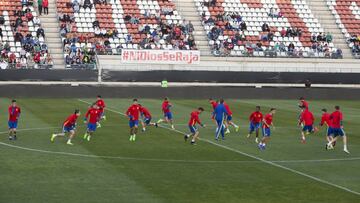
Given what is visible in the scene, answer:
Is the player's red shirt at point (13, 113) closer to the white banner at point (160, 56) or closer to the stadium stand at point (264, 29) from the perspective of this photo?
the white banner at point (160, 56)

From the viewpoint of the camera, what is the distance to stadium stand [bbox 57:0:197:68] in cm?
6644

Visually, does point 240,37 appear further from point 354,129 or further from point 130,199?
point 130,199

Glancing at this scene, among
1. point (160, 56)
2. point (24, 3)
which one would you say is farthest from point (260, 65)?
point (24, 3)

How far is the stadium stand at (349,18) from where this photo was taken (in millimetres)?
74000

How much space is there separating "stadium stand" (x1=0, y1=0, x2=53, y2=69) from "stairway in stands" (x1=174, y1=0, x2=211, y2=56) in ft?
47.4

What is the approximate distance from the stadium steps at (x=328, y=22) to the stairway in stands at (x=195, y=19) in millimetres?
12878

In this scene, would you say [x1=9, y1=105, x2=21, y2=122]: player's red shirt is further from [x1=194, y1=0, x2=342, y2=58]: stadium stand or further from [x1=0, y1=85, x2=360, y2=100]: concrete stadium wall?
[x1=194, y1=0, x2=342, y2=58]: stadium stand

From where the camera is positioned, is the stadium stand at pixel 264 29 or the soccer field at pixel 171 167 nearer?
the soccer field at pixel 171 167

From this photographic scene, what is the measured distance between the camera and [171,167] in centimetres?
2500

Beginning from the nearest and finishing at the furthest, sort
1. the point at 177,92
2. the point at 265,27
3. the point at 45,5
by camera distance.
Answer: the point at 177,92 < the point at 45,5 < the point at 265,27

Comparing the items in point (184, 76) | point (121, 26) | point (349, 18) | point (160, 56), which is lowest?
point (184, 76)

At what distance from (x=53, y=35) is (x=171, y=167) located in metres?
43.8

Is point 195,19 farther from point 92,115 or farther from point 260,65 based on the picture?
point 92,115

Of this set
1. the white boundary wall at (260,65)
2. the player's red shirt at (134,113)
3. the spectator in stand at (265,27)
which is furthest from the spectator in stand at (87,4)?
the player's red shirt at (134,113)
